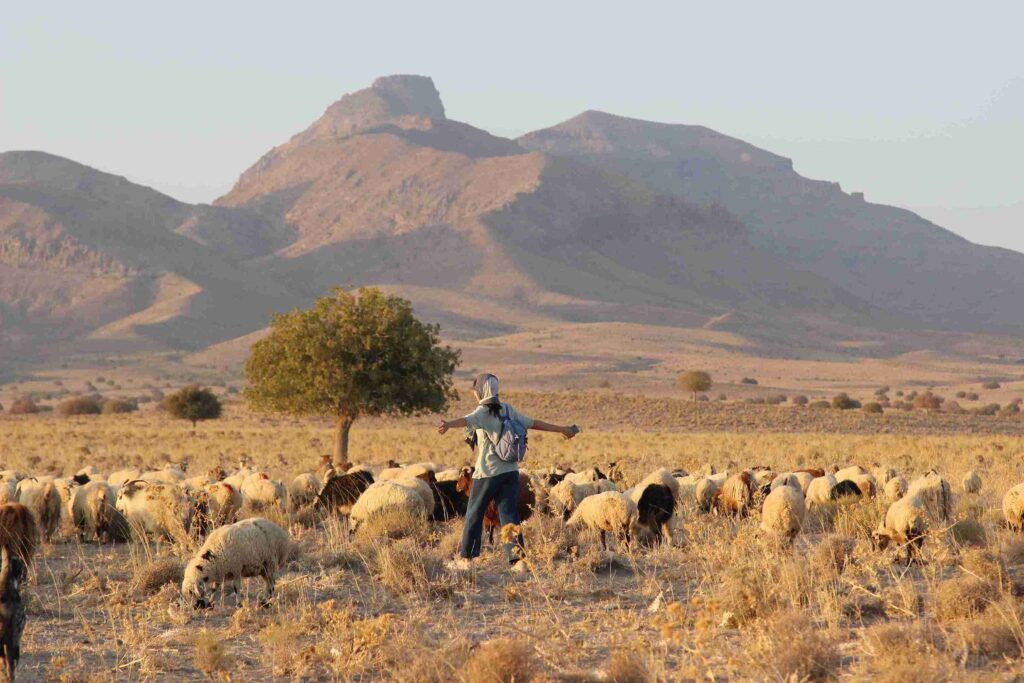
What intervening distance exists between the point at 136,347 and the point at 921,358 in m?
88.1

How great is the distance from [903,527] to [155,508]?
8169 millimetres

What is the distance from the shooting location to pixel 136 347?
121562 mm

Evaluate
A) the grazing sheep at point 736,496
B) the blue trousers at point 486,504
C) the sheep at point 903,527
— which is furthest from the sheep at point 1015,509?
the blue trousers at point 486,504

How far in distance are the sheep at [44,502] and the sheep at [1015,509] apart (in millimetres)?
11054

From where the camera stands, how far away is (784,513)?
12.5 metres

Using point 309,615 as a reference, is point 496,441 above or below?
above

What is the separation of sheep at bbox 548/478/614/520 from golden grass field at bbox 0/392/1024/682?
1181 mm

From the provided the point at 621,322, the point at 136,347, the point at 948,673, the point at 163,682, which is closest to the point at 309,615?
the point at 163,682

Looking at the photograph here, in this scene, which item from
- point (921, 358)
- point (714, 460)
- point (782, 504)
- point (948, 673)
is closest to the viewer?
point (948, 673)

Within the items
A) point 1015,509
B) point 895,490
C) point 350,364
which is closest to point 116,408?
point 350,364

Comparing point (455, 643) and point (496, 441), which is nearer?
point (455, 643)

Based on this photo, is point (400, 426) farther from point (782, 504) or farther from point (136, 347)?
point (136, 347)

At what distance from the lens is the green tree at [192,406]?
51062mm

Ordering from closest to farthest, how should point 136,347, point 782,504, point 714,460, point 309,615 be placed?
point 309,615, point 782,504, point 714,460, point 136,347
